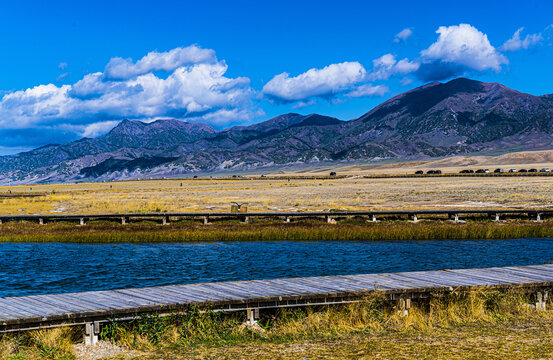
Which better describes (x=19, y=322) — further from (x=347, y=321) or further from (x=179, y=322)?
(x=347, y=321)

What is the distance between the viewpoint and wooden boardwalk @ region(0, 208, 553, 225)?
4444cm

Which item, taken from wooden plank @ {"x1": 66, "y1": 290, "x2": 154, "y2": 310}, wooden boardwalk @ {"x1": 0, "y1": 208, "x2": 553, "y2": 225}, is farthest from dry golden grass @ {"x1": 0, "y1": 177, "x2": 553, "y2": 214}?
wooden plank @ {"x1": 66, "y1": 290, "x2": 154, "y2": 310}

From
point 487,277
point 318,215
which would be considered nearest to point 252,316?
point 487,277

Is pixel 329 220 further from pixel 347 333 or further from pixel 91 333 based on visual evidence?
pixel 91 333

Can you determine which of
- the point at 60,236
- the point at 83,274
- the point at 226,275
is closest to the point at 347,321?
the point at 226,275

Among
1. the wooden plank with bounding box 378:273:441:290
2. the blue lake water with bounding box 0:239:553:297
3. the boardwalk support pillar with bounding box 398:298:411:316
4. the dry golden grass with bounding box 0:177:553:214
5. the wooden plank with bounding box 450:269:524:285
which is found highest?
the dry golden grass with bounding box 0:177:553:214

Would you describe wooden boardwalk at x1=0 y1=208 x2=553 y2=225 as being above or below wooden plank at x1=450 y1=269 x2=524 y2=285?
above

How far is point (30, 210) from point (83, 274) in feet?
137

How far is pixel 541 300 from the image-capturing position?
15203 mm

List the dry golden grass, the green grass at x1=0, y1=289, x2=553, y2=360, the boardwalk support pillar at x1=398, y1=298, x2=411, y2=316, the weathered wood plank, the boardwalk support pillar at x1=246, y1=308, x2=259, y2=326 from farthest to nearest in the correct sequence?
the dry golden grass < the boardwalk support pillar at x1=398, y1=298, x2=411, y2=316 < the boardwalk support pillar at x1=246, y1=308, x2=259, y2=326 < the weathered wood plank < the green grass at x1=0, y1=289, x2=553, y2=360

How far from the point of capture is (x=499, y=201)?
61.3m

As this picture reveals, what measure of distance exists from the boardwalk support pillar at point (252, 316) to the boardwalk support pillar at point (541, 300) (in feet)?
26.4

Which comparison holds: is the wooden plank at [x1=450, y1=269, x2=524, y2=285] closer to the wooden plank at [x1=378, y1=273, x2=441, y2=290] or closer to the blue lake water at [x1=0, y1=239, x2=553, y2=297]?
the wooden plank at [x1=378, y1=273, x2=441, y2=290]

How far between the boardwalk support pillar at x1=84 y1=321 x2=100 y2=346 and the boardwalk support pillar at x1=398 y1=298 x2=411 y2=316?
25.0 ft
